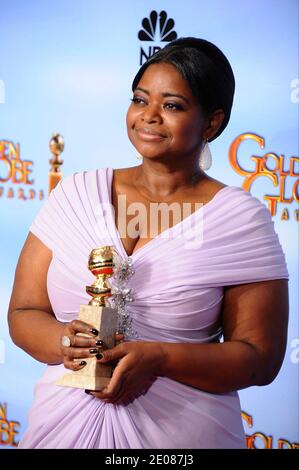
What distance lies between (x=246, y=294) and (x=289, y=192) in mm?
943

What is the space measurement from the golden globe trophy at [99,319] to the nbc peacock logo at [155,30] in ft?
4.03

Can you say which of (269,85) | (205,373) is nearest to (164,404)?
(205,373)

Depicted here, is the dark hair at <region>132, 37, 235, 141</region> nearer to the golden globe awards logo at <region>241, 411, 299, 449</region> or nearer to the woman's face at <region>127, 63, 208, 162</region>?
the woman's face at <region>127, 63, 208, 162</region>

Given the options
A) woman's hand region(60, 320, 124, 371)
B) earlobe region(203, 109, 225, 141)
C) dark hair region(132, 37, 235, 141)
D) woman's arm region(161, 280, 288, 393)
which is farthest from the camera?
earlobe region(203, 109, 225, 141)

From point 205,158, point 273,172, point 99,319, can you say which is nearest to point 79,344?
point 99,319

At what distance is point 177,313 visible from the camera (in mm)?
1786

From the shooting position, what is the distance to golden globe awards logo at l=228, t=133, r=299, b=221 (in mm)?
2680

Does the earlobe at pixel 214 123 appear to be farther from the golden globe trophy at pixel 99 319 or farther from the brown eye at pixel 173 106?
the golden globe trophy at pixel 99 319

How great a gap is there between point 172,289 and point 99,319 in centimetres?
27

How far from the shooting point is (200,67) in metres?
1.83

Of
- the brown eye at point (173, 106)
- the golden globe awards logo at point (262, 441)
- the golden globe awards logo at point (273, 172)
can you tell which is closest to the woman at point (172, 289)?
the brown eye at point (173, 106)

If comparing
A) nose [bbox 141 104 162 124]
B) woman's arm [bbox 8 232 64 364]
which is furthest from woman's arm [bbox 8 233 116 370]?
nose [bbox 141 104 162 124]

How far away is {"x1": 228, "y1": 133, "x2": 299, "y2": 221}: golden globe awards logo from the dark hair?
781mm

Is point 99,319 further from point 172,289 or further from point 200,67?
point 200,67
